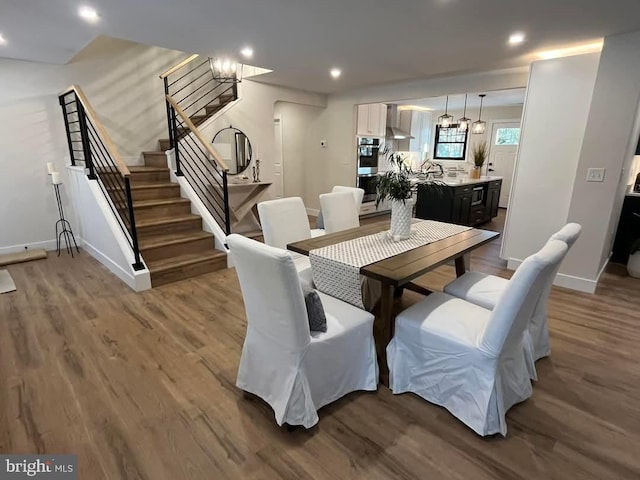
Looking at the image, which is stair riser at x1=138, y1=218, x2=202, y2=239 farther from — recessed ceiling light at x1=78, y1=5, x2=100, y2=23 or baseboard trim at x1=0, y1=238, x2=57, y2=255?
recessed ceiling light at x1=78, y1=5, x2=100, y2=23

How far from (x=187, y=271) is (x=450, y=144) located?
7685mm

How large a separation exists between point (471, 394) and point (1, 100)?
18.4ft

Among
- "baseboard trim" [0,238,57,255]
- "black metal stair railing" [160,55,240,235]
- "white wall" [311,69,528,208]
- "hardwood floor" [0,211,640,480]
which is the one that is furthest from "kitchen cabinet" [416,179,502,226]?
"baseboard trim" [0,238,57,255]

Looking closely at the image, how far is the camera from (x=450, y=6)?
2428 mm

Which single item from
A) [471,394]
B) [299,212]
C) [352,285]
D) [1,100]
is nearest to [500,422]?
[471,394]

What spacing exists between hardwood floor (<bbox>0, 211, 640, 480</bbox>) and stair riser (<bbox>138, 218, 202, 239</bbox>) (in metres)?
1.28

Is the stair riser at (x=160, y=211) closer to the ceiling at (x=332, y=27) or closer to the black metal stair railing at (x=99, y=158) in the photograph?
the black metal stair railing at (x=99, y=158)

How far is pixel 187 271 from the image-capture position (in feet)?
12.2

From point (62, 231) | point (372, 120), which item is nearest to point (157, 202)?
point (62, 231)

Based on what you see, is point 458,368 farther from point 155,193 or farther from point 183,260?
point 155,193

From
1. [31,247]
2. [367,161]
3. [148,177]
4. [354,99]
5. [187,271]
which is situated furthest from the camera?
[367,161]

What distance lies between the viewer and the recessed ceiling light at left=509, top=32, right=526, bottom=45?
2979mm

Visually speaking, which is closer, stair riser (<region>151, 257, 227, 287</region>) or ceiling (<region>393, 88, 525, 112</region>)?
stair riser (<region>151, 257, 227, 287</region>)

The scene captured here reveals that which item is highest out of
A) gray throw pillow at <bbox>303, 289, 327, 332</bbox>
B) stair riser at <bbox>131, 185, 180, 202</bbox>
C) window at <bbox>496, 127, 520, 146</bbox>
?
window at <bbox>496, 127, 520, 146</bbox>
